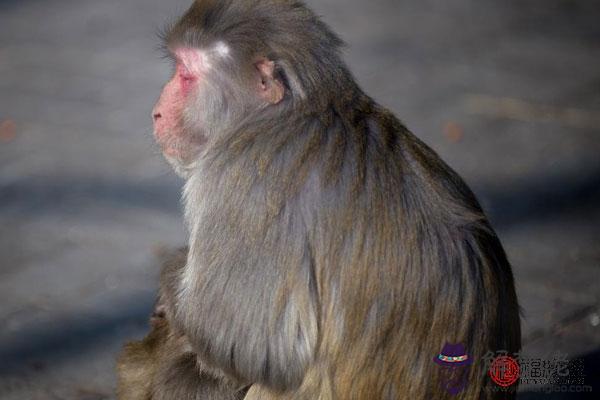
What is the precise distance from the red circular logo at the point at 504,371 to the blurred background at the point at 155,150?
139 cm

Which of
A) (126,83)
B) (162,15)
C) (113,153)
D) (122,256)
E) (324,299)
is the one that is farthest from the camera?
(162,15)

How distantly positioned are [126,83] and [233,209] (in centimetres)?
459

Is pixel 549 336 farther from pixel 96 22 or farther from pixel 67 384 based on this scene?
pixel 96 22

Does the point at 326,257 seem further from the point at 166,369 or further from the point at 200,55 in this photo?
the point at 200,55

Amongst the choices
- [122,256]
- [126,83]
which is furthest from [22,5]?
[122,256]

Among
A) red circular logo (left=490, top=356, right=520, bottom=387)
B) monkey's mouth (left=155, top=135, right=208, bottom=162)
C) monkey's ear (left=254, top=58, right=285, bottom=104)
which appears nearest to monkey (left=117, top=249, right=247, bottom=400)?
monkey's mouth (left=155, top=135, right=208, bottom=162)

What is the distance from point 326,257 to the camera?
136 inches

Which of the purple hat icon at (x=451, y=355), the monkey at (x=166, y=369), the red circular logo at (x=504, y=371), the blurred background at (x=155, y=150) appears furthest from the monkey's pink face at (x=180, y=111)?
the red circular logo at (x=504, y=371)

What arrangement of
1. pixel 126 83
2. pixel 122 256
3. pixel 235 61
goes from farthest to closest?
pixel 126 83 → pixel 122 256 → pixel 235 61

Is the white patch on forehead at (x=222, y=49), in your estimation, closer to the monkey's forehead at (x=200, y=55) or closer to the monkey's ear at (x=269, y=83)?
the monkey's forehead at (x=200, y=55)

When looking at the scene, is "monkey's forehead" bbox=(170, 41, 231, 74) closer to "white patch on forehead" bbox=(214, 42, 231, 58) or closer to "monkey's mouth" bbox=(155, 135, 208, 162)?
"white patch on forehead" bbox=(214, 42, 231, 58)

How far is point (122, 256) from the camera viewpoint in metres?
6.15

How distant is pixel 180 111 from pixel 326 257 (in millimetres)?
849

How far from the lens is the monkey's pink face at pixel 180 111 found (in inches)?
153
